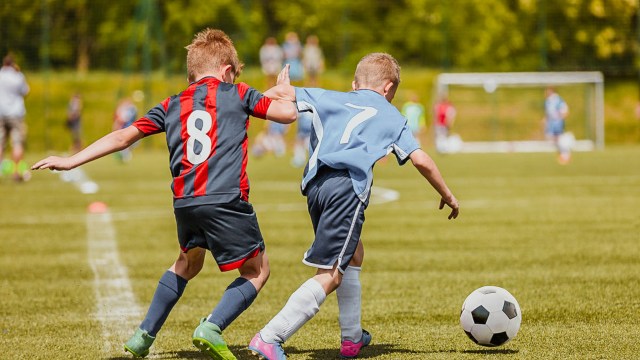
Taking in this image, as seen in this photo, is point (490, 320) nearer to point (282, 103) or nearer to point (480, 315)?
point (480, 315)

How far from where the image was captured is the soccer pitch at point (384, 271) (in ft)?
20.2

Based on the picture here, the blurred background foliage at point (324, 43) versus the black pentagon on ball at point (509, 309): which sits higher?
the blurred background foliage at point (324, 43)

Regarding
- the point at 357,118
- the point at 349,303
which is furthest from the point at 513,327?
the point at 357,118

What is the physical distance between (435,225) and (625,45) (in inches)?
1152

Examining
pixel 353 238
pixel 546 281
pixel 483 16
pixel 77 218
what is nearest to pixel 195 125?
pixel 353 238

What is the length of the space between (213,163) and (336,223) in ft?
2.24

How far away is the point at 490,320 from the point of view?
5832 mm

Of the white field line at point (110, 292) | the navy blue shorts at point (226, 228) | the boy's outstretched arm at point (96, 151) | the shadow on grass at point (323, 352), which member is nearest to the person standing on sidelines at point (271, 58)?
the white field line at point (110, 292)

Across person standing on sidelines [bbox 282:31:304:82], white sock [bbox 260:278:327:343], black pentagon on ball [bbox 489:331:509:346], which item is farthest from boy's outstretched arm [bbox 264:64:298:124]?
person standing on sidelines [bbox 282:31:304:82]

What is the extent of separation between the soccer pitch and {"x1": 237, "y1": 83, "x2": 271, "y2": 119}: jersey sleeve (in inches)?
→ 52.2

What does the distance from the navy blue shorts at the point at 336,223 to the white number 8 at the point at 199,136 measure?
61cm

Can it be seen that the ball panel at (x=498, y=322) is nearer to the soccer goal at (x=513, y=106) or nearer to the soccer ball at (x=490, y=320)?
the soccer ball at (x=490, y=320)

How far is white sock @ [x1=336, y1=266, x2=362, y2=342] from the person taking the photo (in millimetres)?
5746

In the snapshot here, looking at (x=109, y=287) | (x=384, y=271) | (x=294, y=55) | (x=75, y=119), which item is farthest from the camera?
(x=75, y=119)
